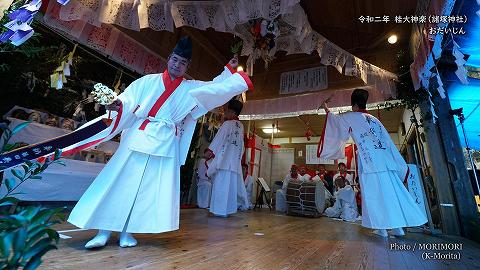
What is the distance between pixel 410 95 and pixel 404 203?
76.4 inches

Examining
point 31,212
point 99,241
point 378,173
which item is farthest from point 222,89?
point 378,173

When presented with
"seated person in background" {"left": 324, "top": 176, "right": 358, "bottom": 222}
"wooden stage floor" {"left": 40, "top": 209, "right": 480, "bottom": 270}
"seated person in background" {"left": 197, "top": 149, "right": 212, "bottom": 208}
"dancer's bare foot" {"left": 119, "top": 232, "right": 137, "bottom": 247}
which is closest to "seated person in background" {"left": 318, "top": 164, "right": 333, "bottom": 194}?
"seated person in background" {"left": 324, "top": 176, "right": 358, "bottom": 222}

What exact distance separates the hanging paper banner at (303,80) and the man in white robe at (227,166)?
1.74m

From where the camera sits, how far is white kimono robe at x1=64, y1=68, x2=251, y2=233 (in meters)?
1.64

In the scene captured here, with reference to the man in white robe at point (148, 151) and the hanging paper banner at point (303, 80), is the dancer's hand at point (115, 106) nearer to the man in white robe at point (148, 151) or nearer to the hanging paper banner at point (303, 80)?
the man in white robe at point (148, 151)

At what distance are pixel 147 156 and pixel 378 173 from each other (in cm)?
272

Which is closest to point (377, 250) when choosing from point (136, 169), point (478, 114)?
point (136, 169)

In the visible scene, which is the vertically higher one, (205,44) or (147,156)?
(205,44)

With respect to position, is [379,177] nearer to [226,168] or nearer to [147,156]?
[226,168]

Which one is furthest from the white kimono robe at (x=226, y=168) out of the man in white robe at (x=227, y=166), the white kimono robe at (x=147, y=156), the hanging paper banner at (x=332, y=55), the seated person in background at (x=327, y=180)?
the seated person in background at (x=327, y=180)

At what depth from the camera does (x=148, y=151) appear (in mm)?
1776

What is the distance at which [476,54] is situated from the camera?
9.90 ft

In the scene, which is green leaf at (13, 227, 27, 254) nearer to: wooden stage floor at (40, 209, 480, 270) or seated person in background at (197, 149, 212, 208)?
wooden stage floor at (40, 209, 480, 270)

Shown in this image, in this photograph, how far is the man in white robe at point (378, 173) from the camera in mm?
2797
